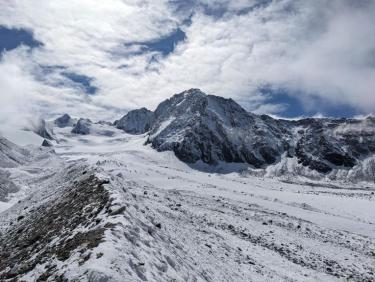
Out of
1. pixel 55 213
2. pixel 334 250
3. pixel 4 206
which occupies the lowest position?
pixel 4 206

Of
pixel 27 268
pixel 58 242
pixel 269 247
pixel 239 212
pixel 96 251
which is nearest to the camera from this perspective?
pixel 96 251

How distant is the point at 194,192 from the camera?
199ft

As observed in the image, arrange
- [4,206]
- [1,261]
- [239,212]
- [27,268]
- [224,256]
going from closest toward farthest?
[27,268] < [1,261] < [224,256] < [239,212] < [4,206]

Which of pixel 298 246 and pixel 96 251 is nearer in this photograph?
pixel 96 251

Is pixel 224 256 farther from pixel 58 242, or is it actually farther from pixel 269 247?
pixel 58 242

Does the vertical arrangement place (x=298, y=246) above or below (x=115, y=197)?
below

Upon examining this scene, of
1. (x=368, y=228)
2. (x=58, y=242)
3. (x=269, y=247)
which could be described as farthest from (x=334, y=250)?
(x=58, y=242)

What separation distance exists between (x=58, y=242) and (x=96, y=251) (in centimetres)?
407

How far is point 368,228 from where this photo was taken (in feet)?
160

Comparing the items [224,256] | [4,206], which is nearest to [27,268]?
[224,256]

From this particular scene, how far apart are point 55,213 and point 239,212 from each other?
23061 millimetres

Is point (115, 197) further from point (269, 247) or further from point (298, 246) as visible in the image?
point (298, 246)

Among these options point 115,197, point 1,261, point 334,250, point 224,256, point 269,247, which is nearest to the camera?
point 1,261

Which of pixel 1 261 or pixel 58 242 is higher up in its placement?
pixel 58 242
